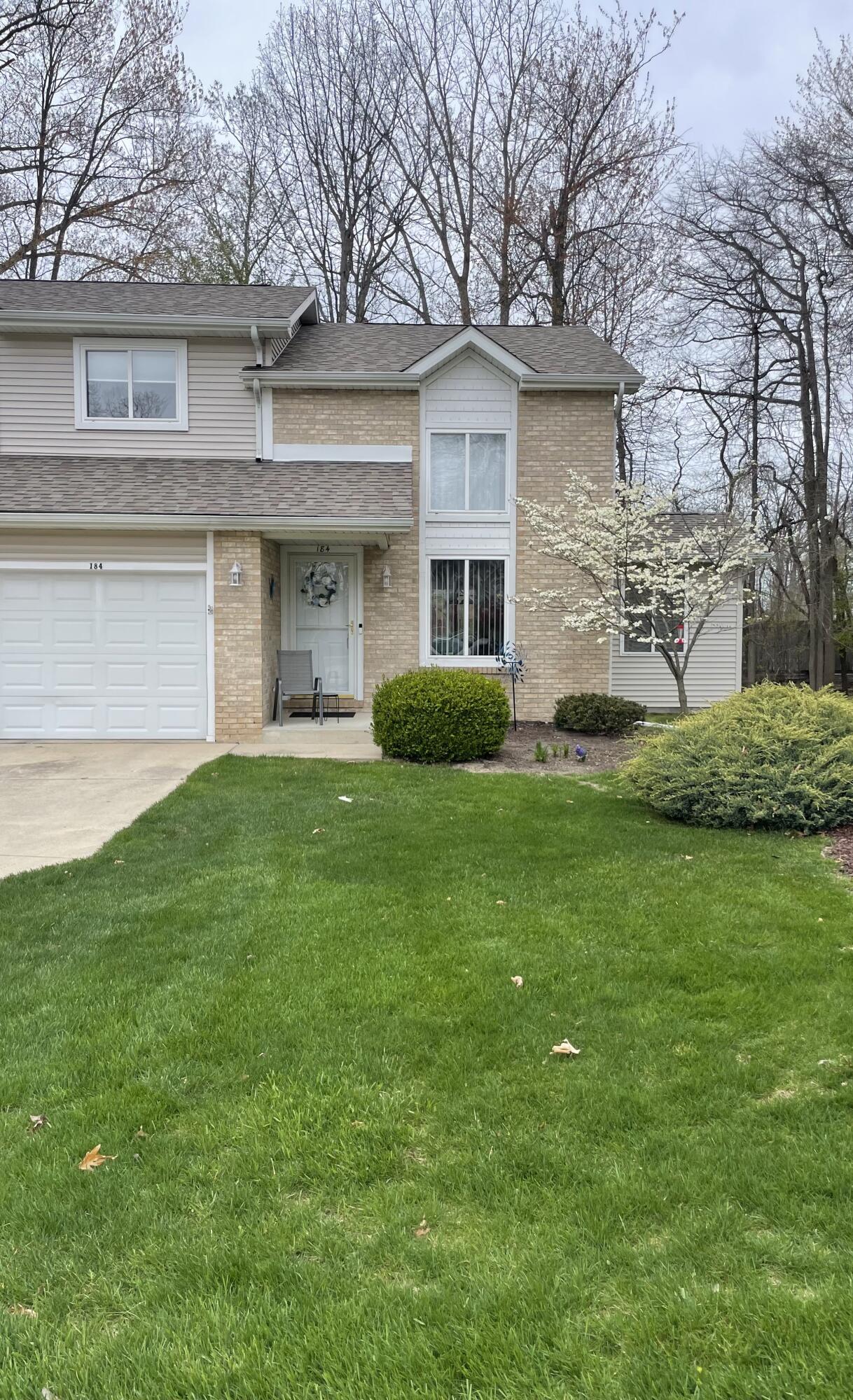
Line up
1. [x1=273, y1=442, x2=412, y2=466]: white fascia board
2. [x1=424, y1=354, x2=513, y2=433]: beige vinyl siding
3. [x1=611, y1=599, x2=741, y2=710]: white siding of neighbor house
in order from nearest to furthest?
1. [x1=273, y1=442, x2=412, y2=466]: white fascia board
2. [x1=424, y1=354, x2=513, y2=433]: beige vinyl siding
3. [x1=611, y1=599, x2=741, y2=710]: white siding of neighbor house

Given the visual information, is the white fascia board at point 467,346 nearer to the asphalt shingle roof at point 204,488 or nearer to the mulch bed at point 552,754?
the asphalt shingle roof at point 204,488

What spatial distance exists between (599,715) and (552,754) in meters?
2.19

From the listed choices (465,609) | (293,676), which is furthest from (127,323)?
(465,609)

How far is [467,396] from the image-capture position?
13727 millimetres

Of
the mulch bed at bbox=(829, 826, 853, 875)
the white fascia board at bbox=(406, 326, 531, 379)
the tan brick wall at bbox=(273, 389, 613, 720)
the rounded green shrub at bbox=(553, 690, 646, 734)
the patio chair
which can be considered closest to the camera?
the mulch bed at bbox=(829, 826, 853, 875)

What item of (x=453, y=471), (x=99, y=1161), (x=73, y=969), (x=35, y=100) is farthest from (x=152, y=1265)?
(x=35, y=100)

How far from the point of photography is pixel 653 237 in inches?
843

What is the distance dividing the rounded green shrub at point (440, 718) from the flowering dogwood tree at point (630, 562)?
3.14 m

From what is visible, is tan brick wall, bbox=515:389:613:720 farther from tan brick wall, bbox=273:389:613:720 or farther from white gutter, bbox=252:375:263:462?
white gutter, bbox=252:375:263:462

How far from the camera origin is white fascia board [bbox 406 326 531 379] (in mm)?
13305

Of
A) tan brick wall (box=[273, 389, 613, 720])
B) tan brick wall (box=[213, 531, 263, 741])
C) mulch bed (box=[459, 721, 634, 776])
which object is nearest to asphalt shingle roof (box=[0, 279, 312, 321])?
tan brick wall (box=[273, 389, 613, 720])

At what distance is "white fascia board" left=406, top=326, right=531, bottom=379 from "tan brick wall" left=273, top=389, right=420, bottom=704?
511 mm

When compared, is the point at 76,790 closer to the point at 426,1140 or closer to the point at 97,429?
the point at 426,1140

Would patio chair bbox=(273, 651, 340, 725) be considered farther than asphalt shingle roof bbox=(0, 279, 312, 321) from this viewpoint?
No
